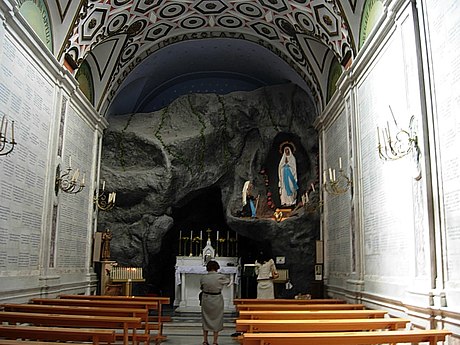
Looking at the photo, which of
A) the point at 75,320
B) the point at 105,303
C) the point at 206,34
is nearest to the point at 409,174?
the point at 75,320

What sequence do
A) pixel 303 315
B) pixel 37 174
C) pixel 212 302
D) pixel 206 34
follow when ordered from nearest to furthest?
pixel 303 315 < pixel 212 302 < pixel 37 174 < pixel 206 34

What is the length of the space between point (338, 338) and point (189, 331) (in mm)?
5275

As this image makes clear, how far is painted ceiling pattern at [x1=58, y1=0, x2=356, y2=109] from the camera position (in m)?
8.91

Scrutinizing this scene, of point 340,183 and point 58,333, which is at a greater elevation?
point 340,183

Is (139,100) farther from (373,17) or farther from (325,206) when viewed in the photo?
(373,17)

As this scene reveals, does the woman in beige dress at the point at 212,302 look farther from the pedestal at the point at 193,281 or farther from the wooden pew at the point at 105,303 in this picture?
the pedestal at the point at 193,281

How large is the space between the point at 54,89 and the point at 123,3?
7.34 ft

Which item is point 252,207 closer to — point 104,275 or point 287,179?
point 287,179

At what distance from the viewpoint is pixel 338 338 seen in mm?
3910

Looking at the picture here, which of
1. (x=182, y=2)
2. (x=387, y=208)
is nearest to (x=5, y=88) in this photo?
(x=182, y=2)

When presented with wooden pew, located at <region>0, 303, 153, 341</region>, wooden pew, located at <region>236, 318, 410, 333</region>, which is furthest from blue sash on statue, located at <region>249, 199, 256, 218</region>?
wooden pew, located at <region>236, 318, 410, 333</region>

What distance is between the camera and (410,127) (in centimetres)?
545

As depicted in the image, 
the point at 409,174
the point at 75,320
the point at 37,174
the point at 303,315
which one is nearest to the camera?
the point at 75,320

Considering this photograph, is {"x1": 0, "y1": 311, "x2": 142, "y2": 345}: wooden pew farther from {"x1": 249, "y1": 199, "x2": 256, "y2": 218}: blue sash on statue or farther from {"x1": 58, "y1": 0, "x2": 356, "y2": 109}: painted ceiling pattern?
{"x1": 249, "y1": 199, "x2": 256, "y2": 218}: blue sash on statue
